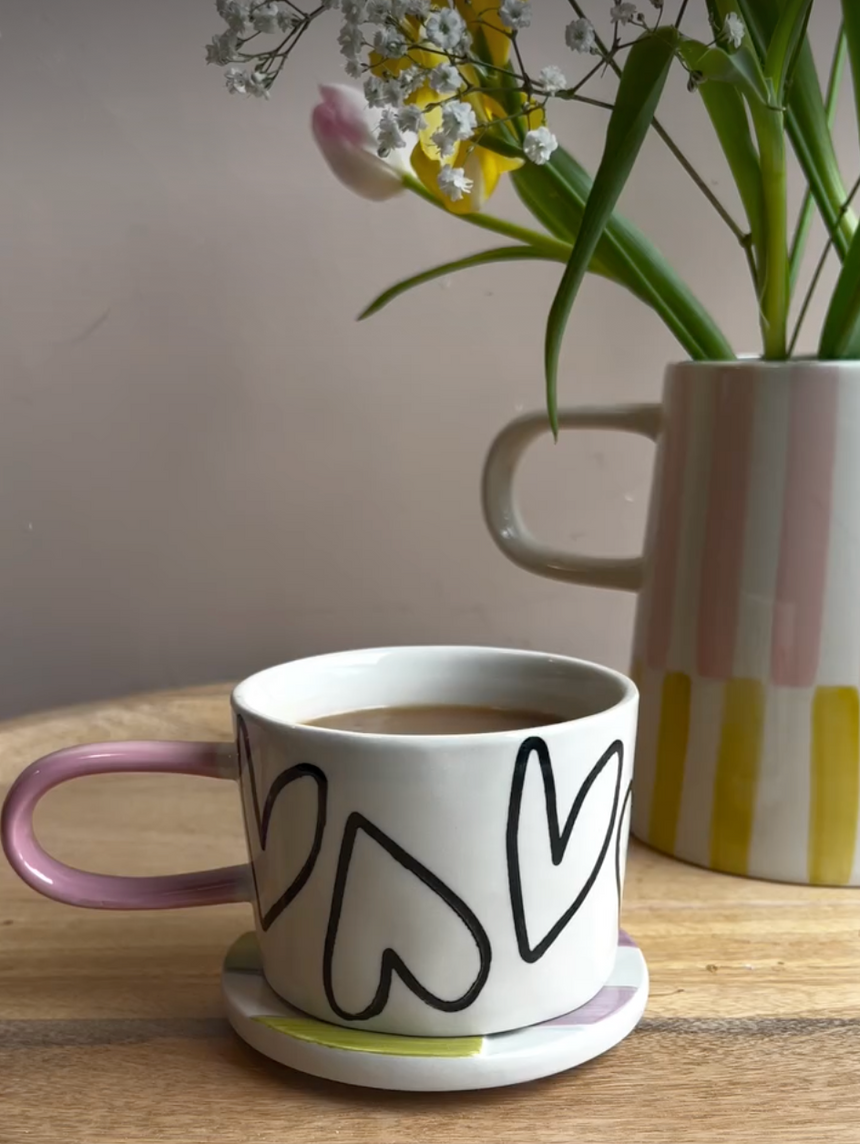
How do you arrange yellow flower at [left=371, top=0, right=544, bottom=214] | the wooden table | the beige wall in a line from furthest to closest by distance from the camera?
the beige wall, yellow flower at [left=371, top=0, right=544, bottom=214], the wooden table

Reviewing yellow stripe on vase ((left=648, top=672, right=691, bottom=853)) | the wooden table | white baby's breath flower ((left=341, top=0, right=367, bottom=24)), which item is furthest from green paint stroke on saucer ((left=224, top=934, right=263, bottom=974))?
white baby's breath flower ((left=341, top=0, right=367, bottom=24))

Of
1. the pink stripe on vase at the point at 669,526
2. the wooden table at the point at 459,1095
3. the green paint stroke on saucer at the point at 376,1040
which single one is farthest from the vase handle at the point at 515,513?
the green paint stroke on saucer at the point at 376,1040

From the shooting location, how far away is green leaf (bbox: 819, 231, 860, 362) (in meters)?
0.38

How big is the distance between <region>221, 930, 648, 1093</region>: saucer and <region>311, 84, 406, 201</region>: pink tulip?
302 millimetres

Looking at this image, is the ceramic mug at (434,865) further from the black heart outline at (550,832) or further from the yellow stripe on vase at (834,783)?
the yellow stripe on vase at (834,783)

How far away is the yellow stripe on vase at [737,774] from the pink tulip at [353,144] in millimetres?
235

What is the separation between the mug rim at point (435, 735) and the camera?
268 millimetres

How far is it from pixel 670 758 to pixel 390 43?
0.87ft

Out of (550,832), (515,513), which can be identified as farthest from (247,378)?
(550,832)

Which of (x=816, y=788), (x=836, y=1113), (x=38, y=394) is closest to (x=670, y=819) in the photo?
(x=816, y=788)

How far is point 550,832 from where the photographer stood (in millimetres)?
280

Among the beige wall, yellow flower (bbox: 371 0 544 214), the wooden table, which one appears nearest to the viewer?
the wooden table

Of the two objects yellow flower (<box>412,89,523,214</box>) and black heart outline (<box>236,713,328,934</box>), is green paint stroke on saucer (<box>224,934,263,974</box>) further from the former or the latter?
yellow flower (<box>412,89,523,214</box>)

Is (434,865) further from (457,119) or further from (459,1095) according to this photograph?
(457,119)
